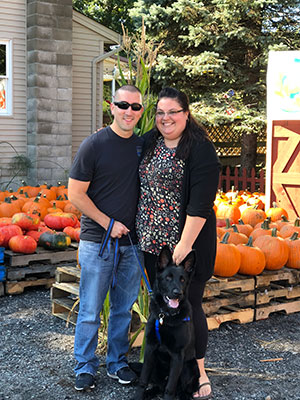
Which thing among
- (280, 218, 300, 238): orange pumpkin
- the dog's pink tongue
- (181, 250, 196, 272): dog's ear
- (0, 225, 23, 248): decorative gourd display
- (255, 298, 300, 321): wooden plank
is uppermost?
(181, 250, 196, 272): dog's ear

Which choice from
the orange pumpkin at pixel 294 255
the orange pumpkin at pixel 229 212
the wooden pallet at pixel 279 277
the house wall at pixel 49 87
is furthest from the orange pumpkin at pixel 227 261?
the house wall at pixel 49 87

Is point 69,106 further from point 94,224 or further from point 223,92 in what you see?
point 94,224

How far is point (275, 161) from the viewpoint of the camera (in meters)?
8.27

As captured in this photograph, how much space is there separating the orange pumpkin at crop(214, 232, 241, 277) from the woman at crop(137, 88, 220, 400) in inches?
61.7

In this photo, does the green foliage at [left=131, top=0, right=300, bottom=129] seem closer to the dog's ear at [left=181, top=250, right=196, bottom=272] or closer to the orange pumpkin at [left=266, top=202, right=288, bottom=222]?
the orange pumpkin at [left=266, top=202, right=288, bottom=222]

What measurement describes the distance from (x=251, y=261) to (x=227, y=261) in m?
0.29

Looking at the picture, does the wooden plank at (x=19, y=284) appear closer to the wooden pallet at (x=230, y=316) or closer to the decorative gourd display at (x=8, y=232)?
the decorative gourd display at (x=8, y=232)

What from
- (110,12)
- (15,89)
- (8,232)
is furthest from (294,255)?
(110,12)

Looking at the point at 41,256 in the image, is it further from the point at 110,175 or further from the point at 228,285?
the point at 110,175

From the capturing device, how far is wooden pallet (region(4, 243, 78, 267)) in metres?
5.67

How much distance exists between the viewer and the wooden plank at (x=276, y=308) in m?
5.09

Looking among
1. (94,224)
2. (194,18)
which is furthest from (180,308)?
(194,18)

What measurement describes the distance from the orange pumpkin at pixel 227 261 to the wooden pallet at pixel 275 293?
369 mm

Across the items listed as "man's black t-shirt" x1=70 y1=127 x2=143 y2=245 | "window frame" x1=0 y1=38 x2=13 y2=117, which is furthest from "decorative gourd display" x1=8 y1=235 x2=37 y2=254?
"window frame" x1=0 y1=38 x2=13 y2=117
